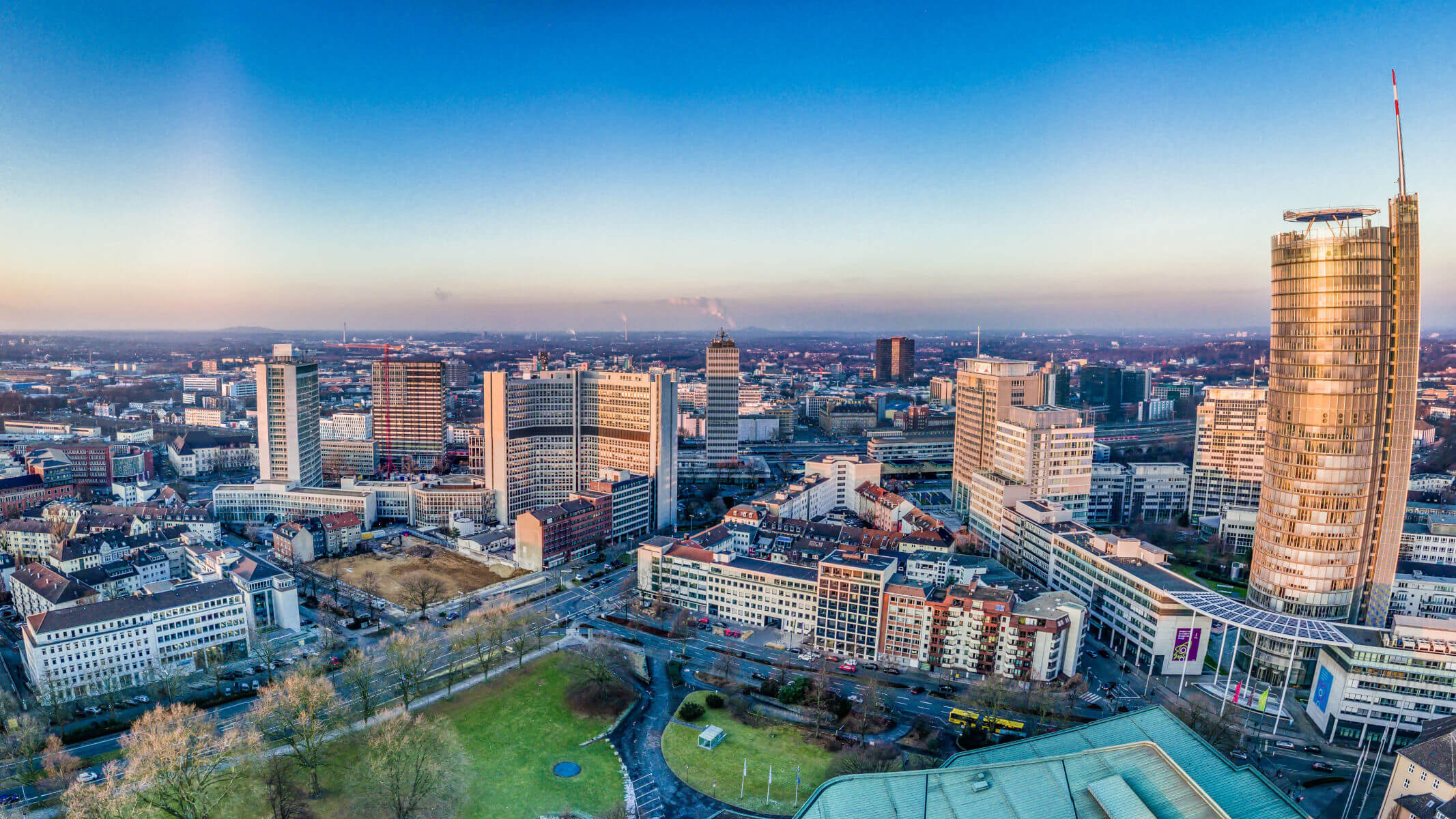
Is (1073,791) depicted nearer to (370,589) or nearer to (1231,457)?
(370,589)

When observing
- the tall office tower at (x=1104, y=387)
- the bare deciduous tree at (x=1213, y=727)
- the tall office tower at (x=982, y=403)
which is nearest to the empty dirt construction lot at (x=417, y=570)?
the bare deciduous tree at (x=1213, y=727)

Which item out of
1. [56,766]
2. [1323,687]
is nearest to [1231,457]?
[1323,687]

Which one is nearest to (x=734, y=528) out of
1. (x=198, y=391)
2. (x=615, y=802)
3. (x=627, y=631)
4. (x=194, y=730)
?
(x=627, y=631)

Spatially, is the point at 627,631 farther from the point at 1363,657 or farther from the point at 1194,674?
the point at 1363,657

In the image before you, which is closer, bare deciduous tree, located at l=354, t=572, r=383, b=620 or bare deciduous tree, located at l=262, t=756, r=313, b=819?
bare deciduous tree, located at l=262, t=756, r=313, b=819

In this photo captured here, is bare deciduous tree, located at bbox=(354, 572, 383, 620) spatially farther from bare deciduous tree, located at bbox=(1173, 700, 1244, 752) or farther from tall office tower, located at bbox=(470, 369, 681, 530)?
bare deciduous tree, located at bbox=(1173, 700, 1244, 752)

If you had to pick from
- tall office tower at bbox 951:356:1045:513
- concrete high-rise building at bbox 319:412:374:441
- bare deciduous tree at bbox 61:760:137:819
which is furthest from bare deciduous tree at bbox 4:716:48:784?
concrete high-rise building at bbox 319:412:374:441
